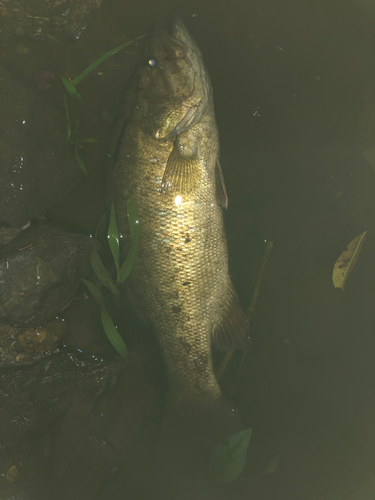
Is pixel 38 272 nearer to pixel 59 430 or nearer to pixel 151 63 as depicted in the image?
pixel 59 430

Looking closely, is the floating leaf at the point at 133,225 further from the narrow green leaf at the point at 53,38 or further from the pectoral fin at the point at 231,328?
the narrow green leaf at the point at 53,38

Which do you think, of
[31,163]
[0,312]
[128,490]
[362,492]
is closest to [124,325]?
[0,312]

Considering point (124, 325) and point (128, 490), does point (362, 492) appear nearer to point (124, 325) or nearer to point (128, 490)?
point (128, 490)

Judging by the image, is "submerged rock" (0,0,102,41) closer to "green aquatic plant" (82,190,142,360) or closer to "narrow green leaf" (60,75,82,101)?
"narrow green leaf" (60,75,82,101)

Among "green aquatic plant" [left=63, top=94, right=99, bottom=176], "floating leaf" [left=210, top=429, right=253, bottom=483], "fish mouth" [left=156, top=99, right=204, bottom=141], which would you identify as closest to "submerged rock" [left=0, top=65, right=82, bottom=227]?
"green aquatic plant" [left=63, top=94, right=99, bottom=176]

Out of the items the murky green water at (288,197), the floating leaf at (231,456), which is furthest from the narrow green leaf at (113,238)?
the floating leaf at (231,456)

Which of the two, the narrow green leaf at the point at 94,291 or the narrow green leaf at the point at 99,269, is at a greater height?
the narrow green leaf at the point at 99,269
